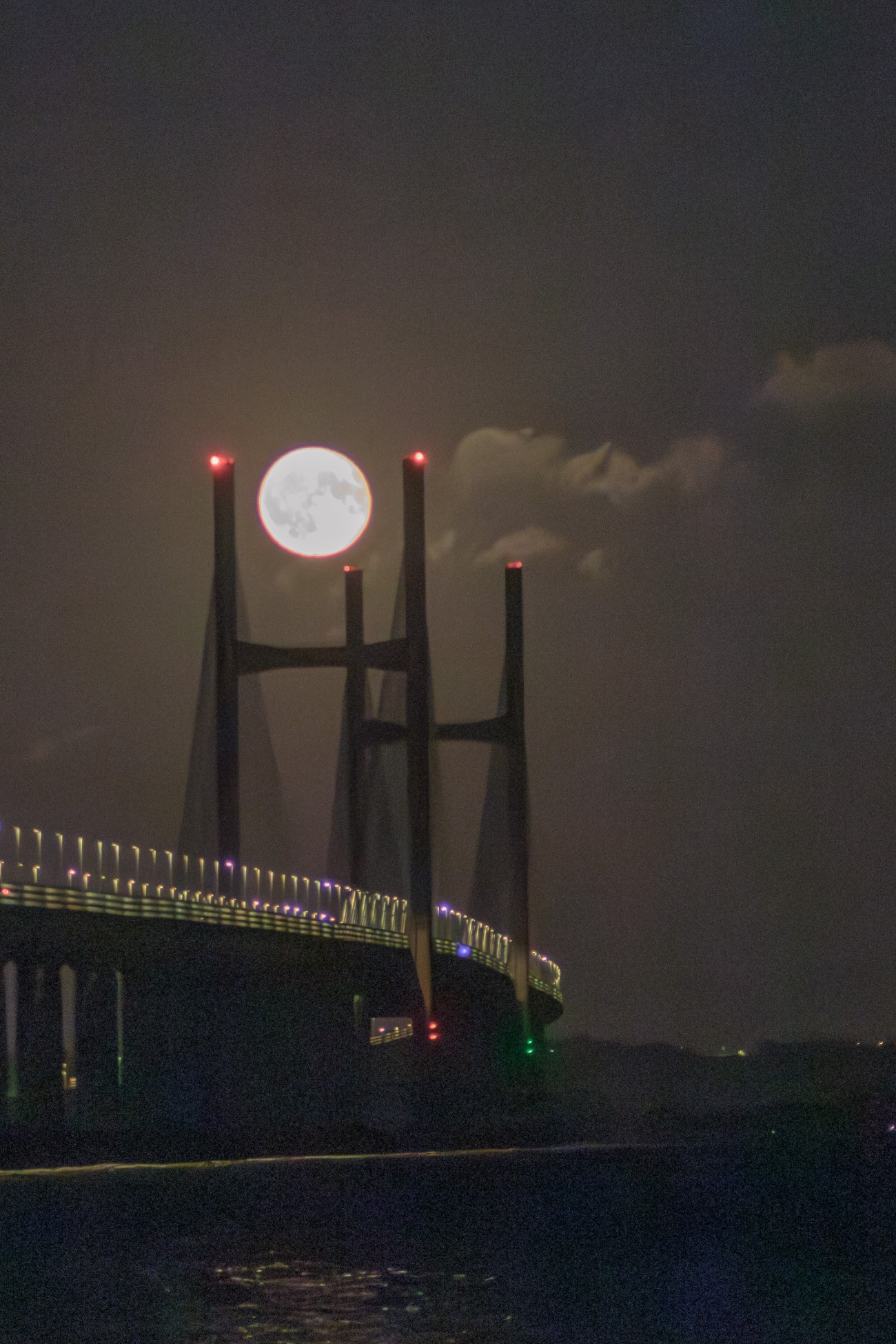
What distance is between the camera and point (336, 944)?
59000 mm

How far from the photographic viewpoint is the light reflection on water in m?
24.7

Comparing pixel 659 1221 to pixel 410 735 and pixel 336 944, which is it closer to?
pixel 336 944

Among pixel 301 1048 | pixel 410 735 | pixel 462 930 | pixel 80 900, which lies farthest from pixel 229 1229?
pixel 462 930

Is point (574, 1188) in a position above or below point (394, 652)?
below

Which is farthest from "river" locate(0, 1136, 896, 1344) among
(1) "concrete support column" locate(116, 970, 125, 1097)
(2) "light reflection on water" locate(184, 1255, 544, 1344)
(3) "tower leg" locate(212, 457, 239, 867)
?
(3) "tower leg" locate(212, 457, 239, 867)

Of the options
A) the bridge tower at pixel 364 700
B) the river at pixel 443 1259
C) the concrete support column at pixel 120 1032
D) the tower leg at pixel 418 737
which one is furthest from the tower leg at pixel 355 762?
the concrete support column at pixel 120 1032

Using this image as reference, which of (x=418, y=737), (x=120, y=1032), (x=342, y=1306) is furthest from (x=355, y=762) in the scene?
(x=342, y=1306)

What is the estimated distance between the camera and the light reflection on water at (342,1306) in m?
24.7

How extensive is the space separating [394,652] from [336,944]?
380 inches

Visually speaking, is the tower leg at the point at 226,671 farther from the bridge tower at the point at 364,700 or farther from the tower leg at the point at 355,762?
the tower leg at the point at 355,762

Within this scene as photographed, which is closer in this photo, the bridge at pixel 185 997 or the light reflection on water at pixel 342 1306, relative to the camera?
the light reflection on water at pixel 342 1306

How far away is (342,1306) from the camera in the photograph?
27.5m

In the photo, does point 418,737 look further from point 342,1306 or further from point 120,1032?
point 342,1306

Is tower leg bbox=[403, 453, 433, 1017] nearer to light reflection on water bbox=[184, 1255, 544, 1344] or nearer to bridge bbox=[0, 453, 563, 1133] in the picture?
bridge bbox=[0, 453, 563, 1133]
